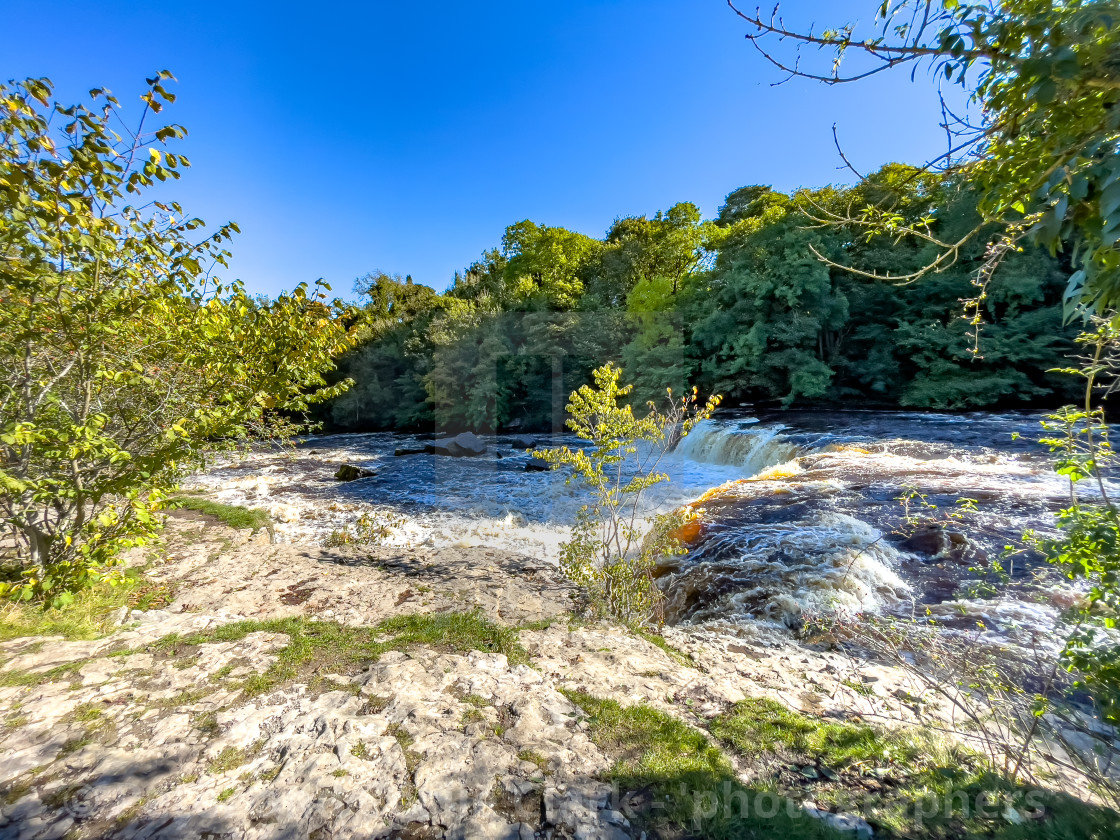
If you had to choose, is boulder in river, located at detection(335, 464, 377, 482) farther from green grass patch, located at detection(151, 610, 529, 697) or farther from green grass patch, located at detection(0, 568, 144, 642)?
green grass patch, located at detection(151, 610, 529, 697)

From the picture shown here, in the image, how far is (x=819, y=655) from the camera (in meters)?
3.81

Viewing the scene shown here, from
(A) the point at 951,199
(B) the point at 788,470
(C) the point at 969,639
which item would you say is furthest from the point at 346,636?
(B) the point at 788,470

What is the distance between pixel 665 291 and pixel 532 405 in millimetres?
9096

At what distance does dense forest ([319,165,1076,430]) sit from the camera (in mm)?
15773

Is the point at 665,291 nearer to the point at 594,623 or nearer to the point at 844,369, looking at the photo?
the point at 844,369

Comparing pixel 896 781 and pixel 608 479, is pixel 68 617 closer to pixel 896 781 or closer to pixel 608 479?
pixel 608 479

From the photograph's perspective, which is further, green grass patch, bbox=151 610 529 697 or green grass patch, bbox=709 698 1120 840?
green grass patch, bbox=151 610 529 697

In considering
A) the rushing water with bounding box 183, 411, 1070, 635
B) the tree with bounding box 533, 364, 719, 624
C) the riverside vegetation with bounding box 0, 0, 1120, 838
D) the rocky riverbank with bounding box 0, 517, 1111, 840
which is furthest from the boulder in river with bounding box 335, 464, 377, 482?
the tree with bounding box 533, 364, 719, 624

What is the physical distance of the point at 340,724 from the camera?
2455 millimetres

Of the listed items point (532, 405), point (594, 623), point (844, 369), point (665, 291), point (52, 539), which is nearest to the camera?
point (52, 539)

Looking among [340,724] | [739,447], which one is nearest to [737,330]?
[739,447]

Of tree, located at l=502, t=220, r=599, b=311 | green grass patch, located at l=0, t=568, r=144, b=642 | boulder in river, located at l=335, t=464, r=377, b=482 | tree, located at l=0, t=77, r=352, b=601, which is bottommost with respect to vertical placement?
boulder in river, located at l=335, t=464, r=377, b=482

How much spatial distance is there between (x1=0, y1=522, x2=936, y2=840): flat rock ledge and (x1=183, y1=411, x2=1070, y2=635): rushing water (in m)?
1.64

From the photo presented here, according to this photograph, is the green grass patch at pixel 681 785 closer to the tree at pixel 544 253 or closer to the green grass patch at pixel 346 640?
the green grass patch at pixel 346 640
